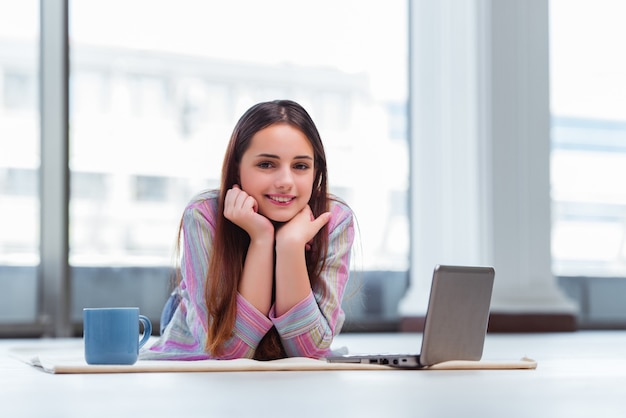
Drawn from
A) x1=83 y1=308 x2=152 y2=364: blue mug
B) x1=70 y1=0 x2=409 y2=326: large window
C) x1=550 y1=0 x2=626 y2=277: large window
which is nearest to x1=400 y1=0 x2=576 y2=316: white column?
x1=70 y1=0 x2=409 y2=326: large window

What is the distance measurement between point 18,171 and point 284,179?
2944mm

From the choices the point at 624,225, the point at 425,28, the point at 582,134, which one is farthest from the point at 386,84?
the point at 624,225

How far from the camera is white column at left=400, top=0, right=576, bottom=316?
15.2 feet

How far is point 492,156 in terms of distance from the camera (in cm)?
463

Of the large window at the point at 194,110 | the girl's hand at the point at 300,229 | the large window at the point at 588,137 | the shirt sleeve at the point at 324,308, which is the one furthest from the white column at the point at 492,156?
the girl's hand at the point at 300,229

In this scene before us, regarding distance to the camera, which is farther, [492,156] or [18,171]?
[492,156]

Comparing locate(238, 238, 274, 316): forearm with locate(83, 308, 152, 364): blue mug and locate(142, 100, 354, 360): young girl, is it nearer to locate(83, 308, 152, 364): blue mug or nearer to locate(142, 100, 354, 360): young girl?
locate(142, 100, 354, 360): young girl

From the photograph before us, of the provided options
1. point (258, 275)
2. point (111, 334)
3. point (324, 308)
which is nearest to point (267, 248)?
point (258, 275)

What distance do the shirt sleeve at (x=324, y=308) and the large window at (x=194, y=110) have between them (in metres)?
2.77

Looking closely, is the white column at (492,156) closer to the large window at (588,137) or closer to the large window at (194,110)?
the large window at (194,110)

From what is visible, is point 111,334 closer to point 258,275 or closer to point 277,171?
point 258,275

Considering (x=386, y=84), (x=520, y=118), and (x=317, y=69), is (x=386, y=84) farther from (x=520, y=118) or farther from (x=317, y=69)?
(x=520, y=118)

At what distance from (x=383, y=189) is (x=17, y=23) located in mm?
1923

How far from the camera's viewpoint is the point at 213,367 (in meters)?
1.72
